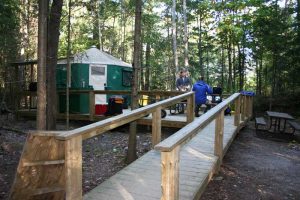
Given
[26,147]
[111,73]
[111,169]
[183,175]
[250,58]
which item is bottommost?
[111,169]

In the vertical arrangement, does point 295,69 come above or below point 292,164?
above

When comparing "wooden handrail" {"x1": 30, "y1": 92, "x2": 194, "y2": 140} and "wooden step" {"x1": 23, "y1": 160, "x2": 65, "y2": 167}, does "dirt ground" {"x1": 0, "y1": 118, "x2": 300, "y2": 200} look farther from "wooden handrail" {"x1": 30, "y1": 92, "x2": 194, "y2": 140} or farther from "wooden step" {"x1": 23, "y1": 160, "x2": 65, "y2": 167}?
"wooden handrail" {"x1": 30, "y1": 92, "x2": 194, "y2": 140}

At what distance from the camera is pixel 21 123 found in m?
11.7

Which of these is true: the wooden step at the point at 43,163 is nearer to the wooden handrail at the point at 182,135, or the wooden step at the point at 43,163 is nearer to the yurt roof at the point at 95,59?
the wooden handrail at the point at 182,135

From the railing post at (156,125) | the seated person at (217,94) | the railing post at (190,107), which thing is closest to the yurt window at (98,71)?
the seated person at (217,94)

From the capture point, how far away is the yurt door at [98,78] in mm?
11961

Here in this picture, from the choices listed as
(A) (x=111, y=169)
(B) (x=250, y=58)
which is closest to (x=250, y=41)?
(B) (x=250, y=58)

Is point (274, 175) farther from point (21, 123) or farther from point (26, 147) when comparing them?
point (21, 123)

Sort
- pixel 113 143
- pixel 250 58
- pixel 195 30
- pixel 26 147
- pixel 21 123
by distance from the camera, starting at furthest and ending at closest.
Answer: pixel 195 30
pixel 250 58
pixel 21 123
pixel 113 143
pixel 26 147

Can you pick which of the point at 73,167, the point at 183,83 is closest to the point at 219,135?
the point at 73,167

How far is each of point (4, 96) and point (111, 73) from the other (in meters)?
4.55

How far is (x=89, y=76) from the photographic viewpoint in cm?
1191

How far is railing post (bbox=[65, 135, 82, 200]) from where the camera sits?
3.29 metres

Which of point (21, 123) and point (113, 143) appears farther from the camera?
point (21, 123)
